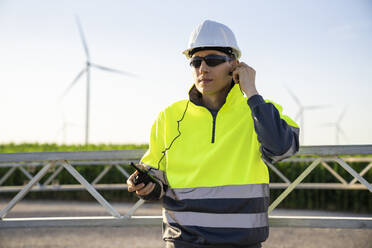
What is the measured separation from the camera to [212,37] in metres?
2.20

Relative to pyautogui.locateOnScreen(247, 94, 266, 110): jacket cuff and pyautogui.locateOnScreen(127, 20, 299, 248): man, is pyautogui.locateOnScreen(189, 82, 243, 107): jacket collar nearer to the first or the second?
pyautogui.locateOnScreen(127, 20, 299, 248): man

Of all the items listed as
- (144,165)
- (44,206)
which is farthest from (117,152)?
(44,206)

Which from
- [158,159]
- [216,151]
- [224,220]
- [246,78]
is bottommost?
[224,220]

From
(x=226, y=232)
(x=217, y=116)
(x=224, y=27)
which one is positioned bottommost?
(x=226, y=232)

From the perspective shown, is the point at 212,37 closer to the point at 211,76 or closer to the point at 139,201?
the point at 211,76

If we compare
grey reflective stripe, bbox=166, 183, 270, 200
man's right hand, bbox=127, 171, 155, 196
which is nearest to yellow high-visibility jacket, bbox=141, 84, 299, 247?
grey reflective stripe, bbox=166, 183, 270, 200

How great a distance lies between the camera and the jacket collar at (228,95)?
217 cm

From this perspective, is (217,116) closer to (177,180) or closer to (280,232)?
(177,180)

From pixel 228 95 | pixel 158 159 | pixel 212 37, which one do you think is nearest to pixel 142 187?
pixel 158 159

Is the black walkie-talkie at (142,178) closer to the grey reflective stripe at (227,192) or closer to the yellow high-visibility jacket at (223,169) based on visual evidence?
the yellow high-visibility jacket at (223,169)

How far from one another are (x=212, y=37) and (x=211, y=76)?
0.22 m

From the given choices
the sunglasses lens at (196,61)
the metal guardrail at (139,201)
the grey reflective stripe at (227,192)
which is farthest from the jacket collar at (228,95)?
the metal guardrail at (139,201)

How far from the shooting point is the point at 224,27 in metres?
2.25

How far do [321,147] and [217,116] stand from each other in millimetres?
1287
